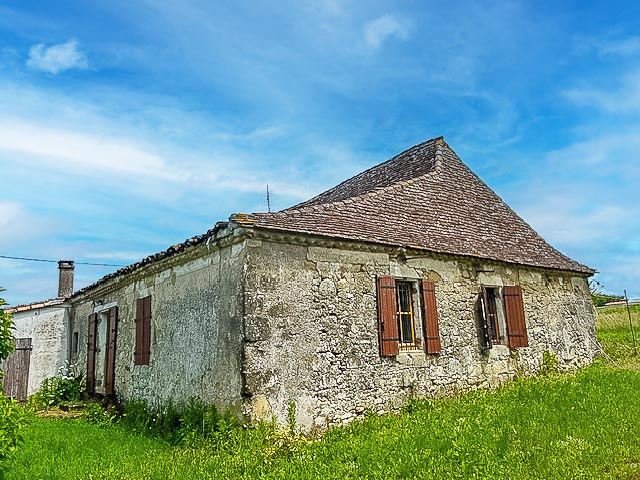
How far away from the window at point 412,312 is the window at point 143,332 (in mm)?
4698

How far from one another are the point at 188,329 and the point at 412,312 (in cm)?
403

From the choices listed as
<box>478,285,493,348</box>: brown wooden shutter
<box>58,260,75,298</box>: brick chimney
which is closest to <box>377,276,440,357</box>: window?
<box>478,285,493,348</box>: brown wooden shutter

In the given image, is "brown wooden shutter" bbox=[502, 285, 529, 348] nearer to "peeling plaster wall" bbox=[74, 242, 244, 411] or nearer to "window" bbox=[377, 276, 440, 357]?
"window" bbox=[377, 276, 440, 357]

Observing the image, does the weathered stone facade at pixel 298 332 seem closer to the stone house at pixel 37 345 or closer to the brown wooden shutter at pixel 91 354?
the brown wooden shutter at pixel 91 354

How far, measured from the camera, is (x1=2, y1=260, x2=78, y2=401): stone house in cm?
1441

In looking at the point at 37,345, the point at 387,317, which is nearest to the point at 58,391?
the point at 37,345

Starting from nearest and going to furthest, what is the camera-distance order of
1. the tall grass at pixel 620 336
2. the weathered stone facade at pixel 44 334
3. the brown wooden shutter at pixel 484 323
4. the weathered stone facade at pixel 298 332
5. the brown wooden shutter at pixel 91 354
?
1. the weathered stone facade at pixel 298 332
2. the brown wooden shutter at pixel 484 323
3. the brown wooden shutter at pixel 91 354
4. the tall grass at pixel 620 336
5. the weathered stone facade at pixel 44 334

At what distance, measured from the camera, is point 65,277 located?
17.1 m

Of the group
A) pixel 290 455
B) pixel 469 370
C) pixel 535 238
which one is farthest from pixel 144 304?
pixel 535 238

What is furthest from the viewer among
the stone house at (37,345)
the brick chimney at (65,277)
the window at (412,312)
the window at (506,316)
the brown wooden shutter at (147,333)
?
the brick chimney at (65,277)

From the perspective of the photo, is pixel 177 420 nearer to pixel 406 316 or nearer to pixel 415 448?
pixel 415 448

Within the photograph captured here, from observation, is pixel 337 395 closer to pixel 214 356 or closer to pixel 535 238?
pixel 214 356

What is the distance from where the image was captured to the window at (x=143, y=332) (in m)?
10.0

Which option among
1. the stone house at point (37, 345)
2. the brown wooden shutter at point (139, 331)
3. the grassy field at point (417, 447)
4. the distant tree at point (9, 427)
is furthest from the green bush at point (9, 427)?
the stone house at point (37, 345)
